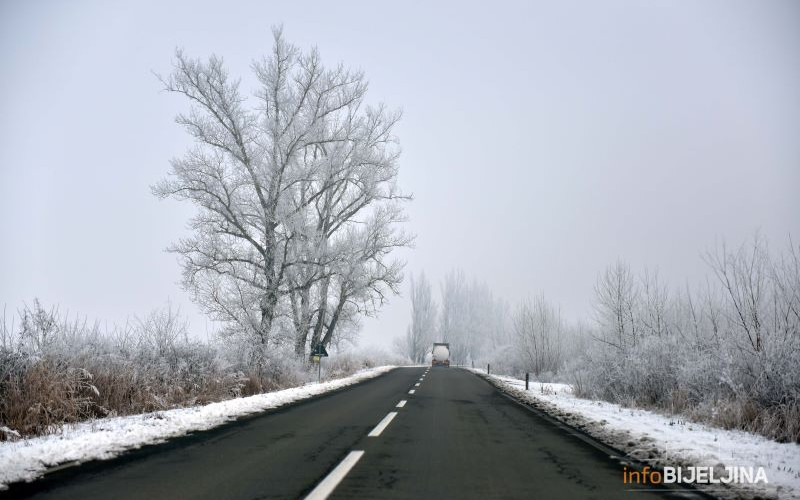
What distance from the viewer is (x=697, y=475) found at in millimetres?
4781

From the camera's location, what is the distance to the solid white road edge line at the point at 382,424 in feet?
22.9

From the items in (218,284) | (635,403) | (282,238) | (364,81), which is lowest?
(635,403)

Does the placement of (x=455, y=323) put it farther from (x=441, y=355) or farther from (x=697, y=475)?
(x=697, y=475)

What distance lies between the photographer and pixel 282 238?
816 inches

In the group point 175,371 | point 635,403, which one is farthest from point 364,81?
point 635,403

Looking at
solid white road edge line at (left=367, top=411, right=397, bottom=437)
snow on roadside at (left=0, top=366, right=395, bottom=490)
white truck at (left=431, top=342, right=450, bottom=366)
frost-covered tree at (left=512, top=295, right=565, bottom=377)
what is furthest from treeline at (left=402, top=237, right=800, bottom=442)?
white truck at (left=431, top=342, right=450, bottom=366)

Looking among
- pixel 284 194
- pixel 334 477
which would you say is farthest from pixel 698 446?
pixel 284 194

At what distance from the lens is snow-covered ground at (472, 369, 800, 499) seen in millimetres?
4316

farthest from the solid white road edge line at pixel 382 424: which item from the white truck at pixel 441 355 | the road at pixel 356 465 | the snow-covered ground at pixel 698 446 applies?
the white truck at pixel 441 355

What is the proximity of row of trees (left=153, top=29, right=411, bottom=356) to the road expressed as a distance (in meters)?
9.92

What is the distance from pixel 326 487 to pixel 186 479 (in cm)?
139

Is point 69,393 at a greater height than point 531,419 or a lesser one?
greater

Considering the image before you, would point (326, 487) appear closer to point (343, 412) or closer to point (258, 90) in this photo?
point (343, 412)

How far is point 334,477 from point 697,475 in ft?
12.0
